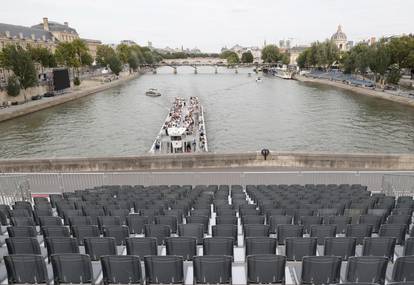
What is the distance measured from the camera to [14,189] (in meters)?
14.3

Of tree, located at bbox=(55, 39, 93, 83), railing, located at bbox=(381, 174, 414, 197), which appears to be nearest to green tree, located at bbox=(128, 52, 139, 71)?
tree, located at bbox=(55, 39, 93, 83)

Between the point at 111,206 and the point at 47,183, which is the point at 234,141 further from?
the point at 111,206

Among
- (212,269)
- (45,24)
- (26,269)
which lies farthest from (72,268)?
(45,24)

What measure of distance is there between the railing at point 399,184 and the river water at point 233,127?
21009mm

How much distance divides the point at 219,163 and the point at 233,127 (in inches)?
1134

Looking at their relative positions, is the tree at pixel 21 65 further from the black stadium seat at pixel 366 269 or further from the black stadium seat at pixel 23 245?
the black stadium seat at pixel 366 269

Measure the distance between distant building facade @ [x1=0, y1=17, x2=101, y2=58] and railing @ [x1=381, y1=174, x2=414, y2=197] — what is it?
92.1m

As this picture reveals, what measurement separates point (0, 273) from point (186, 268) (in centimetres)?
303

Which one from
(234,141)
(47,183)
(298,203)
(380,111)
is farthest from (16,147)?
(380,111)

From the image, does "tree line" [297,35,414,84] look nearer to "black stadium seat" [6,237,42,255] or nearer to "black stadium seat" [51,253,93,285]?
"black stadium seat" [6,237,42,255]

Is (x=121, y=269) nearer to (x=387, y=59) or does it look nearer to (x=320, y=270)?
(x=320, y=270)

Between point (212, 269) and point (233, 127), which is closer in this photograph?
point (212, 269)

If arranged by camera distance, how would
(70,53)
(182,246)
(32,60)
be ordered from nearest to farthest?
(182,246) → (32,60) → (70,53)

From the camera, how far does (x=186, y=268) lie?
247 inches
